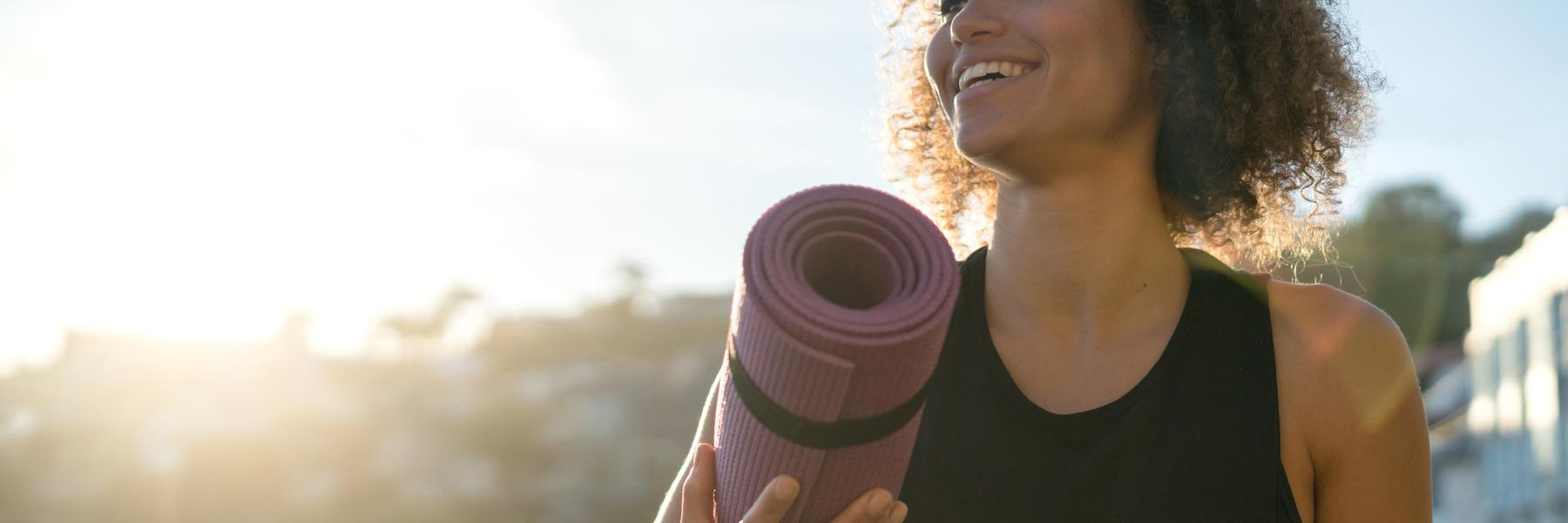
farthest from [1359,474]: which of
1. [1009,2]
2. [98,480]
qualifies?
[98,480]

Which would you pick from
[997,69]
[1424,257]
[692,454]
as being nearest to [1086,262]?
[997,69]

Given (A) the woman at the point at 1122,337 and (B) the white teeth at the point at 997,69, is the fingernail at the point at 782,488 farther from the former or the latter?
(B) the white teeth at the point at 997,69

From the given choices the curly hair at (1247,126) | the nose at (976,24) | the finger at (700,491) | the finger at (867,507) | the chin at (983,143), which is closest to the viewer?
the finger at (867,507)

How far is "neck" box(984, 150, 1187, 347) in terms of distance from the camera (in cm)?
240

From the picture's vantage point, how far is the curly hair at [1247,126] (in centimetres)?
264

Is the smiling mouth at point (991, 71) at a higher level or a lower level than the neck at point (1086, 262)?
higher

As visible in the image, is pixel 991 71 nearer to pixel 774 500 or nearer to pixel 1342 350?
pixel 1342 350

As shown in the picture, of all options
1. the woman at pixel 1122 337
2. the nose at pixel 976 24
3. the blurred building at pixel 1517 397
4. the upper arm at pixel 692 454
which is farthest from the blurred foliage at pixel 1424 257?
the upper arm at pixel 692 454

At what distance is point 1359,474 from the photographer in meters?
2.22

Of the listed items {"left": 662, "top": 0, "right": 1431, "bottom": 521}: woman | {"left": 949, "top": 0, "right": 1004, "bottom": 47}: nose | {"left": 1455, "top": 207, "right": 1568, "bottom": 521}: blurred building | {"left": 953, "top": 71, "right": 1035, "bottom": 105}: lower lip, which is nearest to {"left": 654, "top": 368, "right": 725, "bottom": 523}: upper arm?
{"left": 662, "top": 0, "right": 1431, "bottom": 521}: woman

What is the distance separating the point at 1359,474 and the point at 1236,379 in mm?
243

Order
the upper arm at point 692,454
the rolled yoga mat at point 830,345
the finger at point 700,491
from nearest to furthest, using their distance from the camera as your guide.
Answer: the rolled yoga mat at point 830,345, the finger at point 700,491, the upper arm at point 692,454

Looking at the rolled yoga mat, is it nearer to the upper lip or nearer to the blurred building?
the upper lip

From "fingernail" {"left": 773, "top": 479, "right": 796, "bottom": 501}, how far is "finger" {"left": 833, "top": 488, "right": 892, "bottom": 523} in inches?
3.8
